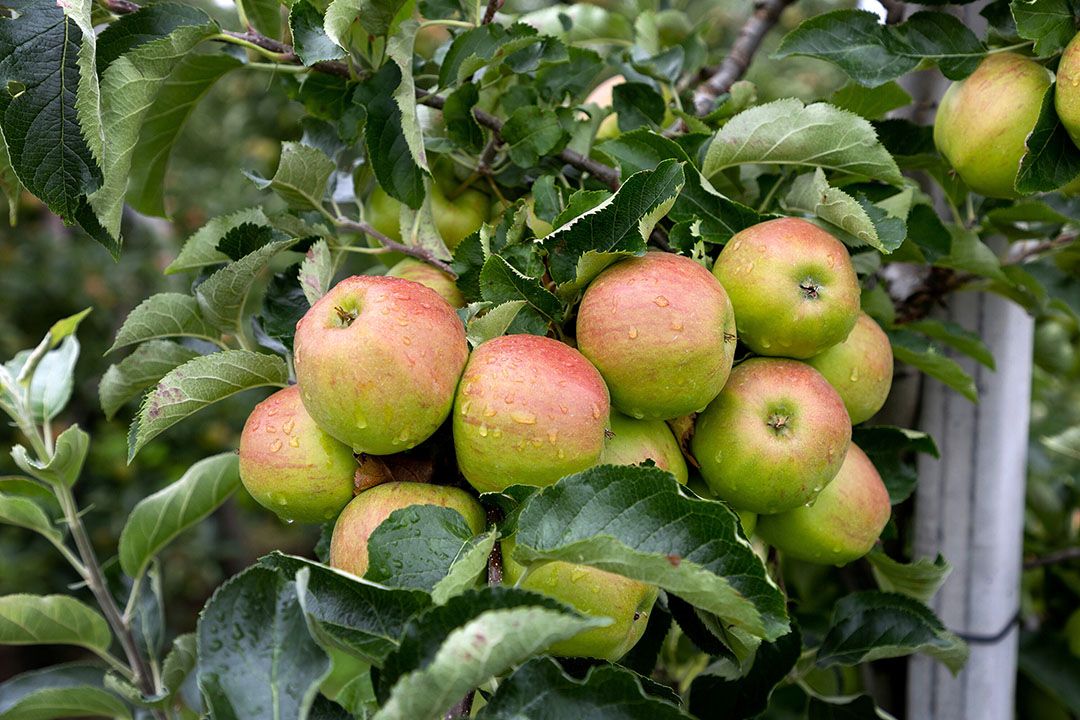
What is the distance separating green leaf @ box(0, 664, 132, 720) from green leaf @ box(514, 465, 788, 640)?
68 centimetres

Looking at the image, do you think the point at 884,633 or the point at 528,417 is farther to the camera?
the point at 884,633

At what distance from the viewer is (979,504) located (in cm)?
108

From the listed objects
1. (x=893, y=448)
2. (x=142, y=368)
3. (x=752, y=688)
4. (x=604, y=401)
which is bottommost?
Result: (x=752, y=688)

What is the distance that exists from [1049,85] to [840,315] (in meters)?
0.30

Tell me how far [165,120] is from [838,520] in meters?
0.73

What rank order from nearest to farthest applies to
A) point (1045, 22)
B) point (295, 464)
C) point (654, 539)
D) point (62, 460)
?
point (654, 539)
point (295, 464)
point (1045, 22)
point (62, 460)

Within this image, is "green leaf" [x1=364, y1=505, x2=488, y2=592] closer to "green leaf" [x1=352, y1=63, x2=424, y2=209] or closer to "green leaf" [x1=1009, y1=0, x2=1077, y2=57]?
"green leaf" [x1=352, y1=63, x2=424, y2=209]

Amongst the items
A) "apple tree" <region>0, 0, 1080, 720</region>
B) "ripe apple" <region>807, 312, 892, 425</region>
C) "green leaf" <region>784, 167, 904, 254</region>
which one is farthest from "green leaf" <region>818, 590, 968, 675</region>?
"green leaf" <region>784, 167, 904, 254</region>

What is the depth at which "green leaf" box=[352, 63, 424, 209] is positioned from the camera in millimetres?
766

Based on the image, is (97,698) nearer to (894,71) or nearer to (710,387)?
(710,387)

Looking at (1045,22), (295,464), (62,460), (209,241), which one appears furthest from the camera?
(62,460)

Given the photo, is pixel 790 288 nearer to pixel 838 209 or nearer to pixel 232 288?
pixel 838 209

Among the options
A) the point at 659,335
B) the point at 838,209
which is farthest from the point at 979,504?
the point at 659,335

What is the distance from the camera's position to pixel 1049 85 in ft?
2.51
